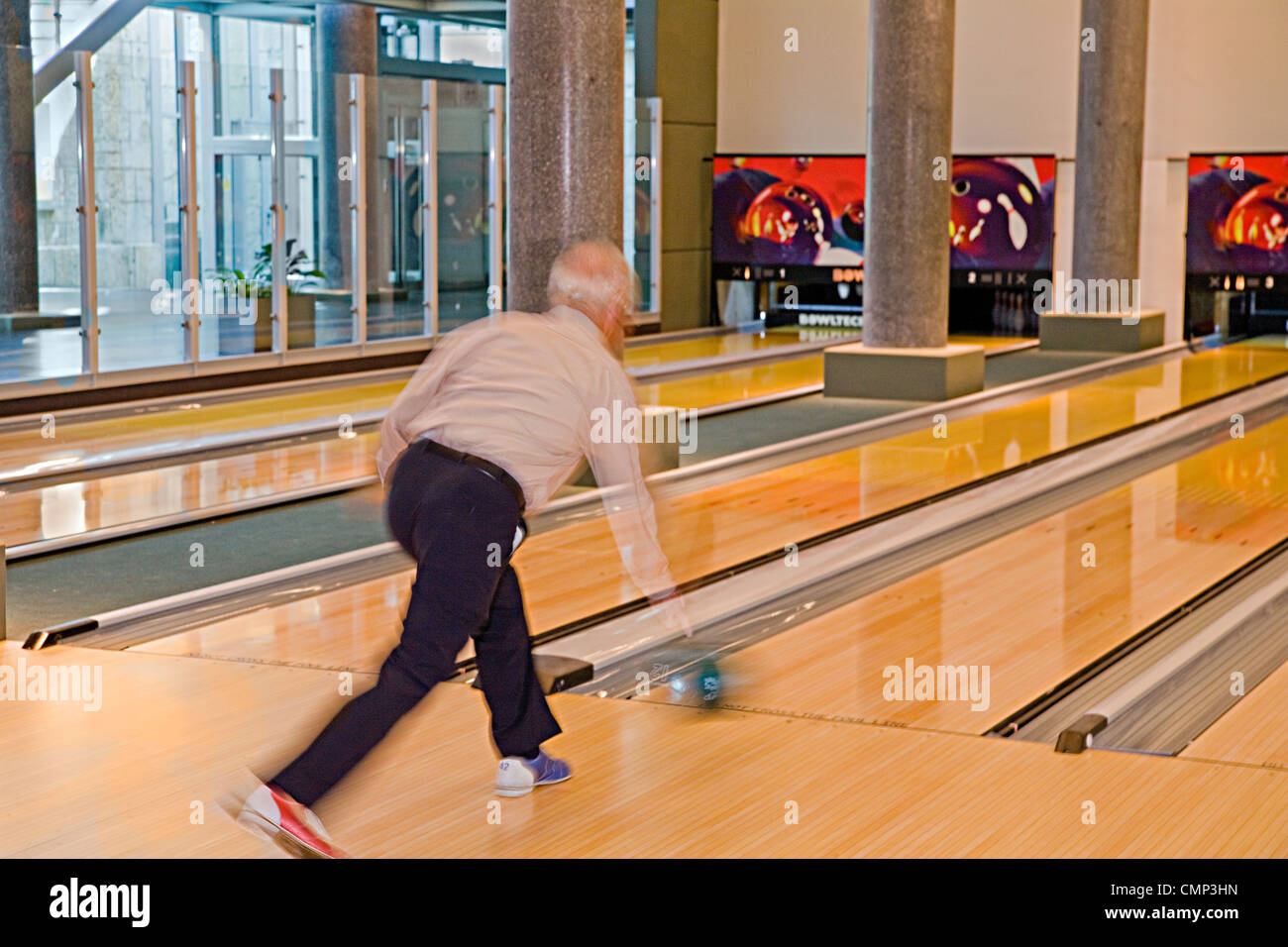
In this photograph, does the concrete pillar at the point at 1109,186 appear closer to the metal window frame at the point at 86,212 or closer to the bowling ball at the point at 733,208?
the bowling ball at the point at 733,208

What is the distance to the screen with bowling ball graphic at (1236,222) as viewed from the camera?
51.2 ft

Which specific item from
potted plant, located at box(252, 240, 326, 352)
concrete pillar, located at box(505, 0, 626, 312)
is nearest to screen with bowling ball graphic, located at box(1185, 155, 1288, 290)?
potted plant, located at box(252, 240, 326, 352)

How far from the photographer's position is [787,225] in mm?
17125

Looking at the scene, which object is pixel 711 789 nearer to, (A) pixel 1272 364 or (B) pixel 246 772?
(B) pixel 246 772

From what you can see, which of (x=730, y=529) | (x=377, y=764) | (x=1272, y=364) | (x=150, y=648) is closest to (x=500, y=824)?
(x=377, y=764)

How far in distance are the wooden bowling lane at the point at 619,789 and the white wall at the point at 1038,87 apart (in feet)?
39.5

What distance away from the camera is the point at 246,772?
13.5 feet

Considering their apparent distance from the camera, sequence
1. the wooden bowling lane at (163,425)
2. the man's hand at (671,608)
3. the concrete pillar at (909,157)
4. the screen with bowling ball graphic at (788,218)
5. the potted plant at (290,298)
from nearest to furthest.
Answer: the man's hand at (671,608) < the wooden bowling lane at (163,425) < the concrete pillar at (909,157) < the potted plant at (290,298) < the screen with bowling ball graphic at (788,218)

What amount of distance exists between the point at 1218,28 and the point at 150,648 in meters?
13.5

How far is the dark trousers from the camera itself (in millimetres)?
3375

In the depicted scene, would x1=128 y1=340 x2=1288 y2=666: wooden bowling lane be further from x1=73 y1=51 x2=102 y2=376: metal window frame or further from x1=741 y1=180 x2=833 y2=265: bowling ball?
x1=741 y1=180 x2=833 y2=265: bowling ball

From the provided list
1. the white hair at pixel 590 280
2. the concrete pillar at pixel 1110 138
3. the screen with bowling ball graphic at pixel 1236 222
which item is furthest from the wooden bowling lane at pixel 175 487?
the screen with bowling ball graphic at pixel 1236 222

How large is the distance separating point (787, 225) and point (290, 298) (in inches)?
244

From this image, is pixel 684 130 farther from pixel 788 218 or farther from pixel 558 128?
pixel 558 128
